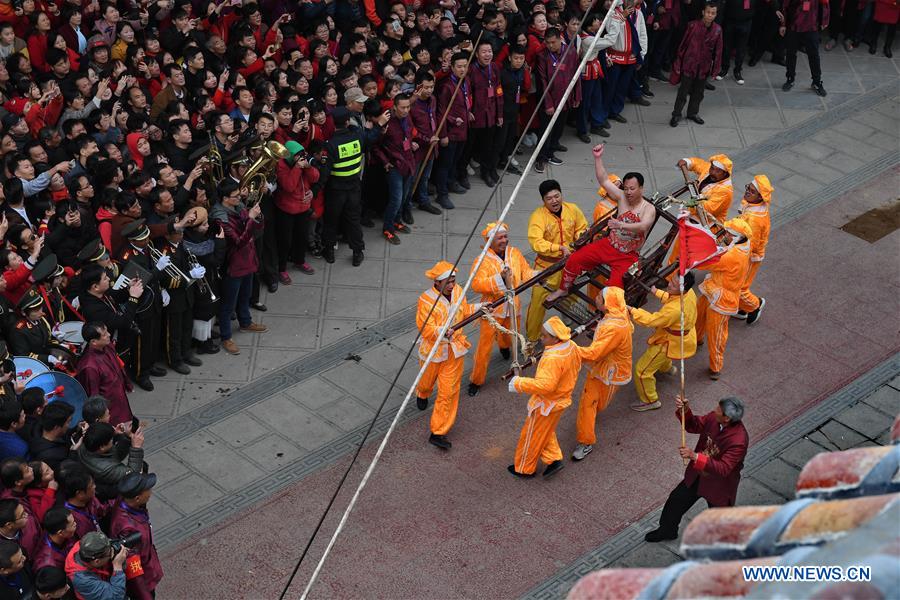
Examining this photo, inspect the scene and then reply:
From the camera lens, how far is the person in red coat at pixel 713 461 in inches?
320

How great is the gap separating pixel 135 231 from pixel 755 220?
5399mm

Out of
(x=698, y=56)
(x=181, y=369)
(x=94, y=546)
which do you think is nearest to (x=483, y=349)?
(x=181, y=369)

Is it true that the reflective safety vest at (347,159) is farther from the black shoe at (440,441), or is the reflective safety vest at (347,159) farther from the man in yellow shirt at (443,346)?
the black shoe at (440,441)

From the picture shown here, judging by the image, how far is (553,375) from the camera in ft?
28.9

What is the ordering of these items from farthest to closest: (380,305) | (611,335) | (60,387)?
(380,305), (611,335), (60,387)

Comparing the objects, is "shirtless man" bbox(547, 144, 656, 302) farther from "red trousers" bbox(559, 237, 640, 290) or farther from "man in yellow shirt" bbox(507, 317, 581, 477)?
"man in yellow shirt" bbox(507, 317, 581, 477)

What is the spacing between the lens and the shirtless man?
10070 millimetres

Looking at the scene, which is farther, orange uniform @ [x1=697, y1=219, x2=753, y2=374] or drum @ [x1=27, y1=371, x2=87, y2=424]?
orange uniform @ [x1=697, y1=219, x2=753, y2=374]

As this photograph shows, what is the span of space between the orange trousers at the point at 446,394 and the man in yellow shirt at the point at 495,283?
0.59 metres

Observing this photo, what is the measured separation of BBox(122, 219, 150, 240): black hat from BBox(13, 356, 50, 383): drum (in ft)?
4.54

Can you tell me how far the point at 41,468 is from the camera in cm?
736

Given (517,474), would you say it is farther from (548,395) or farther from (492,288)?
(492,288)

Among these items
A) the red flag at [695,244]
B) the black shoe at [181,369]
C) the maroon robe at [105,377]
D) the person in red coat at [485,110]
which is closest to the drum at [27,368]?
the maroon robe at [105,377]
